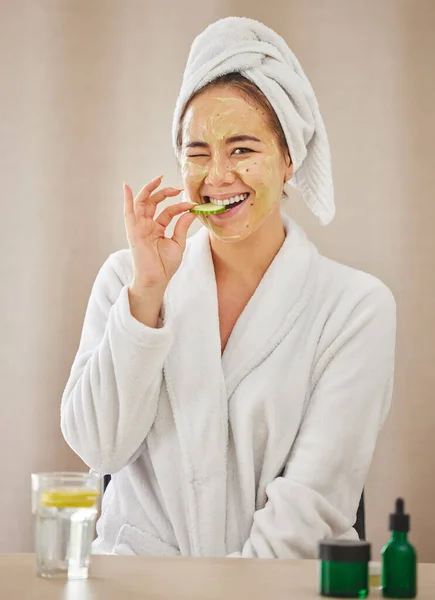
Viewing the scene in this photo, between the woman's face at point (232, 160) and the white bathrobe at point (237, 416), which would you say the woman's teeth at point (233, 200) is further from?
the white bathrobe at point (237, 416)

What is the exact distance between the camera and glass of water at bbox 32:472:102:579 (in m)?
0.97

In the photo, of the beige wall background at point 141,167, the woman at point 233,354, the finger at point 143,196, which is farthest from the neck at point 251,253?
the beige wall background at point 141,167

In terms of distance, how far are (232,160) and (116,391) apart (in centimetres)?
46

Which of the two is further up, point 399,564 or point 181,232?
point 181,232

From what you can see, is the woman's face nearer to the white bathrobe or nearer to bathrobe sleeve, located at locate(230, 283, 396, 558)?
the white bathrobe

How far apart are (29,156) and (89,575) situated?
1588 mm

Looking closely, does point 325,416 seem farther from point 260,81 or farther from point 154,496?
point 260,81

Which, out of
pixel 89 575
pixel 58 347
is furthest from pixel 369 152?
pixel 89 575

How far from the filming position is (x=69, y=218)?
2387 millimetres

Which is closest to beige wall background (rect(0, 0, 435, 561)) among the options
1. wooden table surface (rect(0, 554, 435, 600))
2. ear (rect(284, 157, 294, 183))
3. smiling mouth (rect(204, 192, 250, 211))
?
ear (rect(284, 157, 294, 183))

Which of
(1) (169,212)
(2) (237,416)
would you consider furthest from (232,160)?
(2) (237,416)

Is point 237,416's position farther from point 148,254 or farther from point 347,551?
point 347,551

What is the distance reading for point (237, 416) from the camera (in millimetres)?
1591

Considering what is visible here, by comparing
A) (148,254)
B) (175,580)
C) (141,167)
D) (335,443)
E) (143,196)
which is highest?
(141,167)
